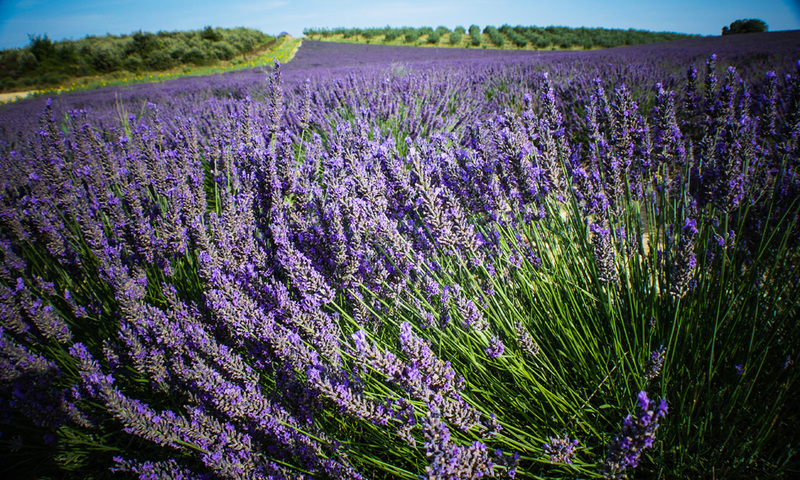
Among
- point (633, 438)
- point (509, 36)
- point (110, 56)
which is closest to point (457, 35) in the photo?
point (509, 36)

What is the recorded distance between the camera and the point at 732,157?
1.21m

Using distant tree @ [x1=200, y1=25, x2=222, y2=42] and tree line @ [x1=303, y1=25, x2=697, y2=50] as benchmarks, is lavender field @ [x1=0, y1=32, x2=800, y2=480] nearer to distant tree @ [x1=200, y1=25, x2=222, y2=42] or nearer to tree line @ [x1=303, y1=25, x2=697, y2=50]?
tree line @ [x1=303, y1=25, x2=697, y2=50]

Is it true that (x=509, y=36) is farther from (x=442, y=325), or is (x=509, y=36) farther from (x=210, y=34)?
(x=442, y=325)

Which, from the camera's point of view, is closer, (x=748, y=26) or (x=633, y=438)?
(x=633, y=438)

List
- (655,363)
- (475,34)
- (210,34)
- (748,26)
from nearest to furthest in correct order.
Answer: (655,363)
(748,26)
(475,34)
(210,34)

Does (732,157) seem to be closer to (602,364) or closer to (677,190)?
(677,190)

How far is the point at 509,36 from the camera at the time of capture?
35.6 meters

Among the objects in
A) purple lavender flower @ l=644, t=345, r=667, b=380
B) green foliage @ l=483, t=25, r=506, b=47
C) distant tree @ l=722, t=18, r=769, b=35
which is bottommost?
purple lavender flower @ l=644, t=345, r=667, b=380

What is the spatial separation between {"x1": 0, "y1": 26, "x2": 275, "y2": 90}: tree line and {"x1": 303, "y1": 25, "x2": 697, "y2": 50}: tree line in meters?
12.7

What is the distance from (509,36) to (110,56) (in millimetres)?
39605

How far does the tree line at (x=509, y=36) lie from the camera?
97.3 feet

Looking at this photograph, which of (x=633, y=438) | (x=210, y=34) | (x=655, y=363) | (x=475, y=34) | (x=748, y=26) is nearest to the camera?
(x=633, y=438)

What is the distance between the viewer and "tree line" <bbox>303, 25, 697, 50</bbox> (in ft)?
97.3

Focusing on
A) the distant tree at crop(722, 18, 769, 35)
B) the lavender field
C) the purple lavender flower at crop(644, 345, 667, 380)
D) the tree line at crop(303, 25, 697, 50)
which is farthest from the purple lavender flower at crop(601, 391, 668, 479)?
the distant tree at crop(722, 18, 769, 35)
